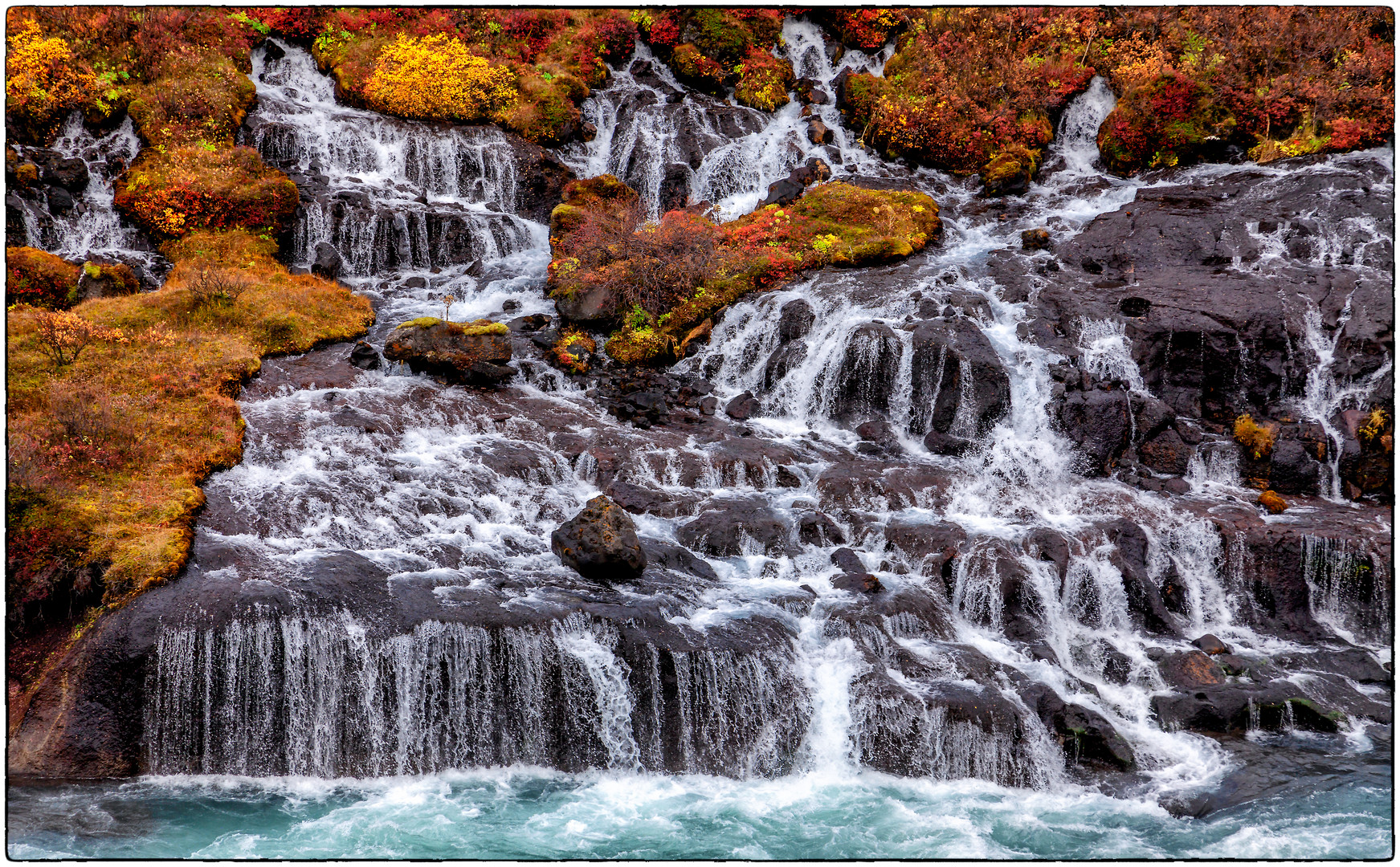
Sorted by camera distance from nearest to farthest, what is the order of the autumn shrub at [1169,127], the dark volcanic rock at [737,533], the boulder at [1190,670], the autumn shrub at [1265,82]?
the boulder at [1190,670] → the dark volcanic rock at [737,533] → the autumn shrub at [1265,82] → the autumn shrub at [1169,127]

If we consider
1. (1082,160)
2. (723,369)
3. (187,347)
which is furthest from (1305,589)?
(187,347)

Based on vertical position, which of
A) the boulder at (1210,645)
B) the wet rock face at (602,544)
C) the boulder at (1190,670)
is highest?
the wet rock face at (602,544)

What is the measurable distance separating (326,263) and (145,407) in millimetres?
9660

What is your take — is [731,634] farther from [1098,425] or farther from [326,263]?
[326,263]

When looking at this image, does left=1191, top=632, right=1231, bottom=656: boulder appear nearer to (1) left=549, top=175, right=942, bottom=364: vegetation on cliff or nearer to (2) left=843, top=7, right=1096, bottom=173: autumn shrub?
(1) left=549, top=175, right=942, bottom=364: vegetation on cliff

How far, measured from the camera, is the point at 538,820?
40.5 ft

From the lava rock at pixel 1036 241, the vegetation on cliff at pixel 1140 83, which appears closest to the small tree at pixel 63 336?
the lava rock at pixel 1036 241

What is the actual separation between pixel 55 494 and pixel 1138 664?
63.1 feet

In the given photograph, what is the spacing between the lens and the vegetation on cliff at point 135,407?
13.9 m

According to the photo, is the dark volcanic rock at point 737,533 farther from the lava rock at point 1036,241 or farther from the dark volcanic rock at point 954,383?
the lava rock at point 1036,241

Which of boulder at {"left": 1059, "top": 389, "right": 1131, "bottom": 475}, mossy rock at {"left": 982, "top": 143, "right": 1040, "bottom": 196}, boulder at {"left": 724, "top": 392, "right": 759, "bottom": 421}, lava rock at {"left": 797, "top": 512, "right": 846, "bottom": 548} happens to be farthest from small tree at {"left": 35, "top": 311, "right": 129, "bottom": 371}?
mossy rock at {"left": 982, "top": 143, "right": 1040, "bottom": 196}

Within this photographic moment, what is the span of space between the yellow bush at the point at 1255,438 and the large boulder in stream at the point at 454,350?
1779 cm

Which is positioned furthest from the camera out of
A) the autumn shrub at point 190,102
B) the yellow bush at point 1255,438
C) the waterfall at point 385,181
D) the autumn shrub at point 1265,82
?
the autumn shrub at point 190,102

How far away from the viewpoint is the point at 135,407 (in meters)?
18.0
